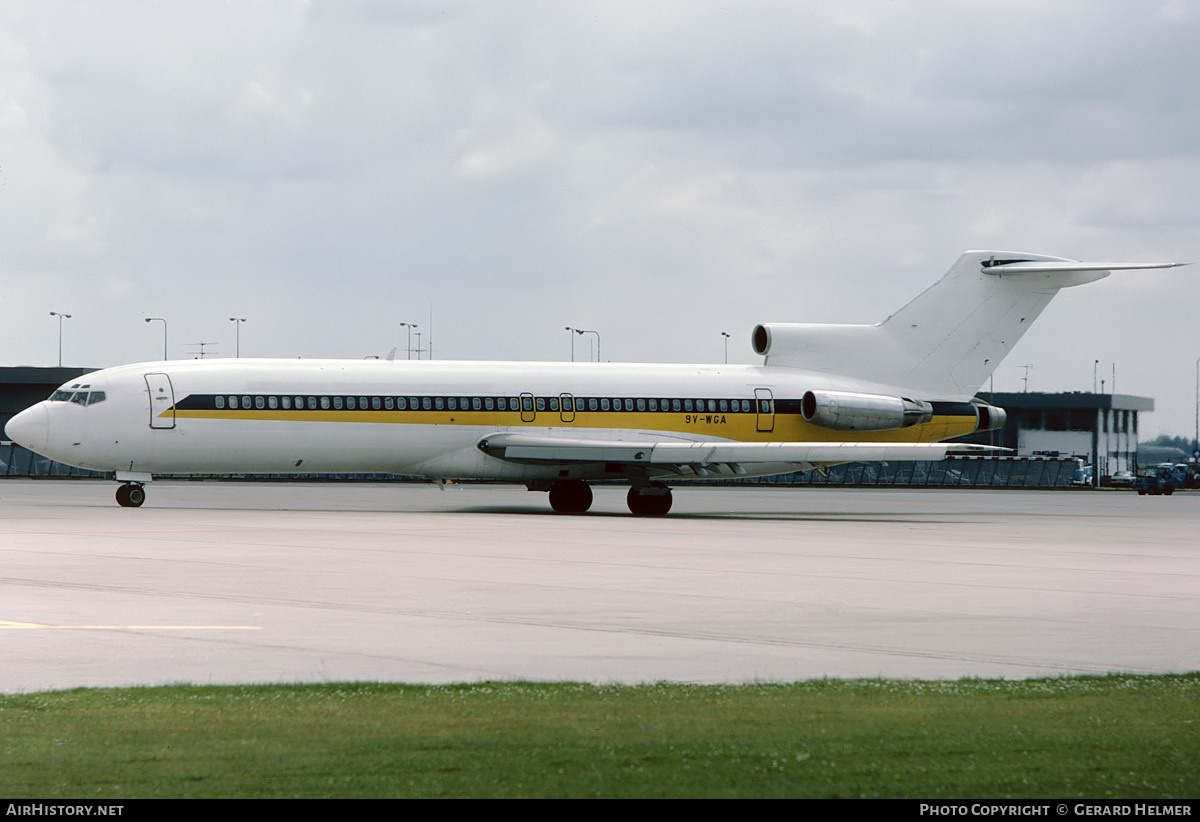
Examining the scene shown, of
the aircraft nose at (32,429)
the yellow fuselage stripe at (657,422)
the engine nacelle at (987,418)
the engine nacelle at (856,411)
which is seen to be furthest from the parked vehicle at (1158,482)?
the aircraft nose at (32,429)

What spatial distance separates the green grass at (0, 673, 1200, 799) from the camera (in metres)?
6.70

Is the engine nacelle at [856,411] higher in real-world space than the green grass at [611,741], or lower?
higher

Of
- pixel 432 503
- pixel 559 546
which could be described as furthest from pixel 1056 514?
pixel 559 546

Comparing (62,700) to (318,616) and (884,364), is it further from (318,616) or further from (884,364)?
(884,364)

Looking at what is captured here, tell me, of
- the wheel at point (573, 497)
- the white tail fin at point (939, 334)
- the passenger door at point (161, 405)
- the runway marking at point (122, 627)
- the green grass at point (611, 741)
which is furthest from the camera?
the white tail fin at point (939, 334)

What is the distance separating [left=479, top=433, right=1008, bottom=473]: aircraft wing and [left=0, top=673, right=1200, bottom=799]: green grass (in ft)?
82.0

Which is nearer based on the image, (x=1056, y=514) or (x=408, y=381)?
(x=408, y=381)

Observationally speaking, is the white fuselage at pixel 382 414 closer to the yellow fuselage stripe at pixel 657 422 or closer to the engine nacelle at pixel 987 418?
the yellow fuselage stripe at pixel 657 422

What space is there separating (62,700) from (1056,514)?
34018 millimetres

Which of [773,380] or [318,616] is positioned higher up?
[773,380]

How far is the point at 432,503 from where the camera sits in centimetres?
4238

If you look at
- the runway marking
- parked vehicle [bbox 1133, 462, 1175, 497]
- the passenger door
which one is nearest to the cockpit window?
the passenger door

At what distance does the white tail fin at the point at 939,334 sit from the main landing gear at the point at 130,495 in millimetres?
16855

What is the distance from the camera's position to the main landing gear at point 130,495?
35.4m
